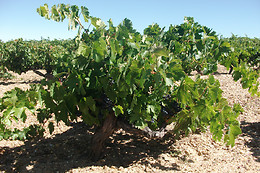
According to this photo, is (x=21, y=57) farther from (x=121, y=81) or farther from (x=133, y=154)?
(x=121, y=81)

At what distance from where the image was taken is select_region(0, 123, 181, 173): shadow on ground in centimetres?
327

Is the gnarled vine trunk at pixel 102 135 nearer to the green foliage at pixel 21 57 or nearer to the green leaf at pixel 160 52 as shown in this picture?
the green leaf at pixel 160 52

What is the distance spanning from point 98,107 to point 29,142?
212 centimetres

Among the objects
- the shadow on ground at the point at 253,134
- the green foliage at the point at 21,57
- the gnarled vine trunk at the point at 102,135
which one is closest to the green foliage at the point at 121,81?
the gnarled vine trunk at the point at 102,135

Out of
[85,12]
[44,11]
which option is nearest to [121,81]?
[85,12]

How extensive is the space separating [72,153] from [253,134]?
360 cm

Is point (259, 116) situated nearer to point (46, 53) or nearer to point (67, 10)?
point (67, 10)

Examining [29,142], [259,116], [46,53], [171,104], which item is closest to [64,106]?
[171,104]

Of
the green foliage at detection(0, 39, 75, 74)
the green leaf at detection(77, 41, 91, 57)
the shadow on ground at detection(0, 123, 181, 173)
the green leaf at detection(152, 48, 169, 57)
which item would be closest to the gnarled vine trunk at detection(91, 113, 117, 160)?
the shadow on ground at detection(0, 123, 181, 173)

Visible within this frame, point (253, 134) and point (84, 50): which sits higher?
point (84, 50)

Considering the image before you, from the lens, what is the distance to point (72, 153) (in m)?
3.76

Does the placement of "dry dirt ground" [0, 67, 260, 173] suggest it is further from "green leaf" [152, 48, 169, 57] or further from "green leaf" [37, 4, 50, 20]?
"green leaf" [37, 4, 50, 20]

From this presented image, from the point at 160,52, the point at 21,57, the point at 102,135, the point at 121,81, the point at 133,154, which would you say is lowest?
the point at 133,154

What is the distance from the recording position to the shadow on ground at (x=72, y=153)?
10.7ft
